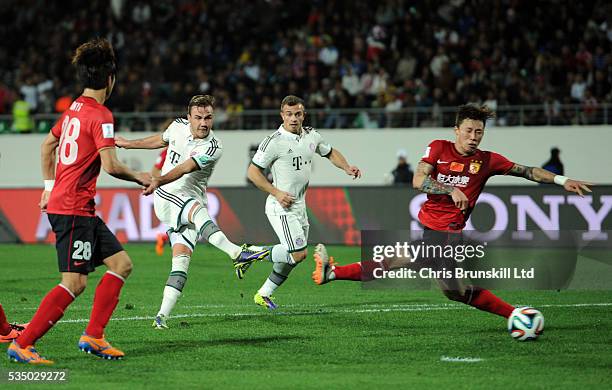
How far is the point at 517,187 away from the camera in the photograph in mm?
19828

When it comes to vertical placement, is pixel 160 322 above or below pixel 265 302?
above

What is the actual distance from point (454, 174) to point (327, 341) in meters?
2.00

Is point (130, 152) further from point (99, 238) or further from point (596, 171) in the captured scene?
point (99, 238)

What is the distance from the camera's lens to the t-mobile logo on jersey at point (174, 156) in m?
11.2

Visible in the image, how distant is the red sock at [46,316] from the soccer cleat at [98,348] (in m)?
0.35

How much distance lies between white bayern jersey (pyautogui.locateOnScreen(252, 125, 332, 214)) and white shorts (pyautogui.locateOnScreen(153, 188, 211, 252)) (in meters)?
1.28

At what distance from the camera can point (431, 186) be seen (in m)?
9.57

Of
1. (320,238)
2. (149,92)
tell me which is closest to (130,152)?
(149,92)

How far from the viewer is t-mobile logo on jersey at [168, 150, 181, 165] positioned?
11242 mm

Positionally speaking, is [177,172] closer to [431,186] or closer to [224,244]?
[224,244]

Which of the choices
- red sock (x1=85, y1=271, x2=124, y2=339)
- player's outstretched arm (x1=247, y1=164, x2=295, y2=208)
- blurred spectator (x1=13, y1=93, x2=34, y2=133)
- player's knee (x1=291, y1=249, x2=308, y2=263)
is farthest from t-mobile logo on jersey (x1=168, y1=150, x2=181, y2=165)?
blurred spectator (x1=13, y1=93, x2=34, y2=133)

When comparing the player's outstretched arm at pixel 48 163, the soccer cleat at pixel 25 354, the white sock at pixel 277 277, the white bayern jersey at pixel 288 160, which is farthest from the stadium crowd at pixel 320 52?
the soccer cleat at pixel 25 354

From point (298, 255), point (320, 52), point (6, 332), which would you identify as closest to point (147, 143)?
point (298, 255)

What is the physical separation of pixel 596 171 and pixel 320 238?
25.4 feet
